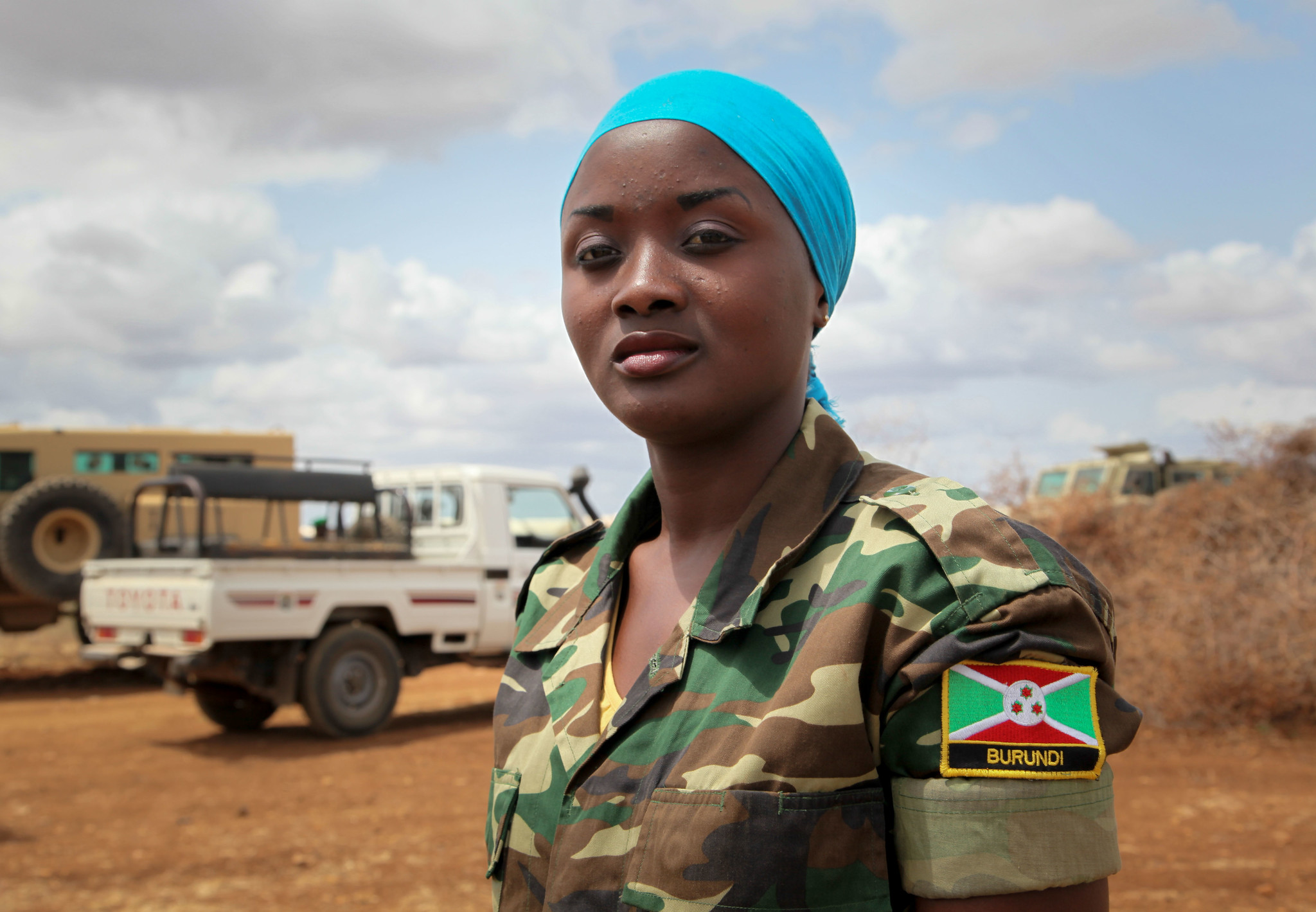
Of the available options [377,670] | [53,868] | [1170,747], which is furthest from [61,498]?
[1170,747]

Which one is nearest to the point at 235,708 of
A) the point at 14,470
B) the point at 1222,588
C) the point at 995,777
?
the point at 14,470

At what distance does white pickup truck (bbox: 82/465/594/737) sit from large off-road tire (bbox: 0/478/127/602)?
1.88 metres

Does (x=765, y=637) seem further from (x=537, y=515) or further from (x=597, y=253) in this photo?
(x=537, y=515)

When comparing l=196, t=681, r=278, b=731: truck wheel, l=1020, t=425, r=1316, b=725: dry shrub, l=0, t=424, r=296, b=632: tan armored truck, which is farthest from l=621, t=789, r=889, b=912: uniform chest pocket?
l=196, t=681, r=278, b=731: truck wheel

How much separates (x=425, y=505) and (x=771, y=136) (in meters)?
9.03

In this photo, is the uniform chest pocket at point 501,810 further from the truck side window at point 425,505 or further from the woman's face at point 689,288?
the truck side window at point 425,505

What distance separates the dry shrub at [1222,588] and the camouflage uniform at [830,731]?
7.20m

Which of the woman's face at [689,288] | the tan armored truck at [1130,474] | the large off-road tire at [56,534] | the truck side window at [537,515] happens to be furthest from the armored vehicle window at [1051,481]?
the woman's face at [689,288]

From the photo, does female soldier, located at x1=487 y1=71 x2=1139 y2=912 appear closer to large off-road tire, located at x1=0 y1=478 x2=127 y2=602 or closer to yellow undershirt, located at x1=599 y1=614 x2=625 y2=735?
yellow undershirt, located at x1=599 y1=614 x2=625 y2=735

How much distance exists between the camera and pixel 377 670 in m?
8.52

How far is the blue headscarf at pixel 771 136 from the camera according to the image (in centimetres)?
127

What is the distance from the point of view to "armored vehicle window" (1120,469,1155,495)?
15.7 metres

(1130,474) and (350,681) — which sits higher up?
(1130,474)

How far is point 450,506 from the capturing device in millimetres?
9719
